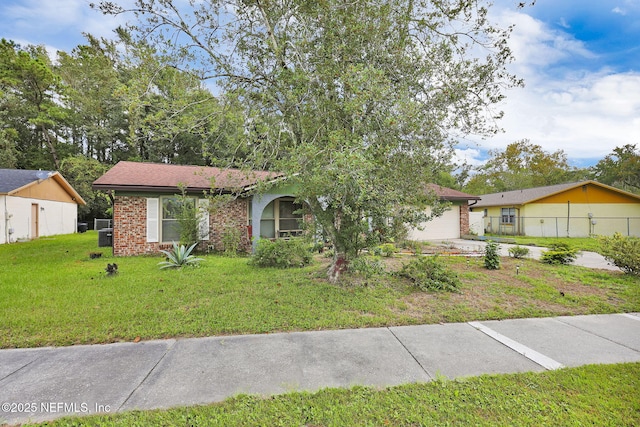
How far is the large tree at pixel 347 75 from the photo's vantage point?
4.62m

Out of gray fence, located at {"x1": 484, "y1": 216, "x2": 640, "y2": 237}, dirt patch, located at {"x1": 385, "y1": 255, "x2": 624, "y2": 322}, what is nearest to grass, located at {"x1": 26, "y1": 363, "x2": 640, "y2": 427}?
dirt patch, located at {"x1": 385, "y1": 255, "x2": 624, "y2": 322}

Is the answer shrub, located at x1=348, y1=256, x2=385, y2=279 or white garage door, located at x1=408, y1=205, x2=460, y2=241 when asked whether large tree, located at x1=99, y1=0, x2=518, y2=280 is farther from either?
white garage door, located at x1=408, y1=205, x2=460, y2=241

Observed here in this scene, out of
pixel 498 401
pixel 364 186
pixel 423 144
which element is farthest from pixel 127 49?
pixel 498 401

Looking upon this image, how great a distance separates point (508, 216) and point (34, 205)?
30023mm

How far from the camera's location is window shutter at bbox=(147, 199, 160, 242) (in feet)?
32.6

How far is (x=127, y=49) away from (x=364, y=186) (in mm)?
5210

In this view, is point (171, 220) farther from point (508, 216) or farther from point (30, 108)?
point (30, 108)

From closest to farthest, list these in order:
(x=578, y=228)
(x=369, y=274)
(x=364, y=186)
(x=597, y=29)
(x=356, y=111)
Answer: (x=364, y=186) < (x=356, y=111) < (x=369, y=274) < (x=597, y=29) < (x=578, y=228)

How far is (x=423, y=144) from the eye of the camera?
514 centimetres

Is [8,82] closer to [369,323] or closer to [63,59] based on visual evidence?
[63,59]

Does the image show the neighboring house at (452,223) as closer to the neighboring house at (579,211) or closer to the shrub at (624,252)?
the neighboring house at (579,211)

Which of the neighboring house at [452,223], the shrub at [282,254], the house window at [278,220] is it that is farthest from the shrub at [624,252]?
the house window at [278,220]

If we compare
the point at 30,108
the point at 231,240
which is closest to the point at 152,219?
the point at 231,240

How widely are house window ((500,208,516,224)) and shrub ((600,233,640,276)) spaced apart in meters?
13.4
